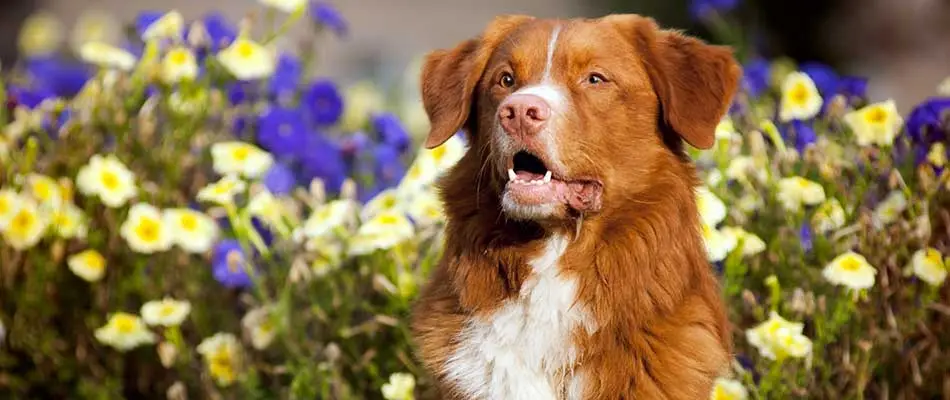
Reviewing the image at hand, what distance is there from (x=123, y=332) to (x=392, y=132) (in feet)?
5.13

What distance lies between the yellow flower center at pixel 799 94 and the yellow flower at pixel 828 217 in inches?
15.1

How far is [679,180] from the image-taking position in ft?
11.5

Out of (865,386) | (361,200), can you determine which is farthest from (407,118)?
(865,386)

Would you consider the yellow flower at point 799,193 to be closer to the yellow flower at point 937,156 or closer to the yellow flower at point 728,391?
the yellow flower at point 937,156

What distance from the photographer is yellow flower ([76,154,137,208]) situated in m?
4.53

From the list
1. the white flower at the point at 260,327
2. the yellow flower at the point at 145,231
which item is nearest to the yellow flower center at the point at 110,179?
the yellow flower at the point at 145,231

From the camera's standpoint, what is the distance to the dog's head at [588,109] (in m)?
3.28

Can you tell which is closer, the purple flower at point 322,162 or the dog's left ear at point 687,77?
the dog's left ear at point 687,77

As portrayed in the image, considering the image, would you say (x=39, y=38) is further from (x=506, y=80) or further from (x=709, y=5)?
(x=506, y=80)

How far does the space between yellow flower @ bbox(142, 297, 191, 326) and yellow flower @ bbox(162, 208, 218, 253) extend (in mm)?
210

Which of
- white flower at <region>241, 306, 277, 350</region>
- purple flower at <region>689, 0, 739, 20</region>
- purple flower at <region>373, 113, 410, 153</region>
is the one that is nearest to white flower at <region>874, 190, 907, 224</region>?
purple flower at <region>689, 0, 739, 20</region>

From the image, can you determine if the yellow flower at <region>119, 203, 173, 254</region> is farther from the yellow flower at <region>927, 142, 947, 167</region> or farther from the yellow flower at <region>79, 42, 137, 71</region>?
the yellow flower at <region>927, 142, 947, 167</region>

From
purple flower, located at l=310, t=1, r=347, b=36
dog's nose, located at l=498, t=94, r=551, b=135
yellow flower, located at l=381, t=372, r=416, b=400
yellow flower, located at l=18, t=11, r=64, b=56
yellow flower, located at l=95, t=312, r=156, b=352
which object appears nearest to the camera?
dog's nose, located at l=498, t=94, r=551, b=135

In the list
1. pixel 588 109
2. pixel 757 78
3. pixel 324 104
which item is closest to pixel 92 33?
pixel 324 104
